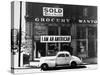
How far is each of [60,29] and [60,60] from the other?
12.9 inches

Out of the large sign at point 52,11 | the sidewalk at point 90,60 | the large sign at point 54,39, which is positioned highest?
the large sign at point 52,11

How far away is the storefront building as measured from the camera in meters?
3.06

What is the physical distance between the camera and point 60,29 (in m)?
3.18

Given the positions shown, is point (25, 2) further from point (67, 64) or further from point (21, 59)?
point (67, 64)


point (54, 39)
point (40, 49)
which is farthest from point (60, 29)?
point (40, 49)

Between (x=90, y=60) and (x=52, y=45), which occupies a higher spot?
(x=52, y=45)

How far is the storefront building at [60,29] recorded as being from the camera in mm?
3064

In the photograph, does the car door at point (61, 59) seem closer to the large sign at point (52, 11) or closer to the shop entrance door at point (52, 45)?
the shop entrance door at point (52, 45)

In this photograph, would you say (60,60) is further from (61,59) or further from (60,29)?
(60,29)

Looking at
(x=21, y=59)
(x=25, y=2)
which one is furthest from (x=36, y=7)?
(x=21, y=59)

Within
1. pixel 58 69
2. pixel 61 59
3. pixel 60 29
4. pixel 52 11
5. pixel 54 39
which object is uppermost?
pixel 52 11

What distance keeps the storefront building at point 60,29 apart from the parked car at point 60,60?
4 cm

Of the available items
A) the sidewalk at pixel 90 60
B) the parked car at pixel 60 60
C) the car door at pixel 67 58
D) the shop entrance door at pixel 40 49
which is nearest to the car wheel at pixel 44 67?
the parked car at pixel 60 60

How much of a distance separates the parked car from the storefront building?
4 centimetres
